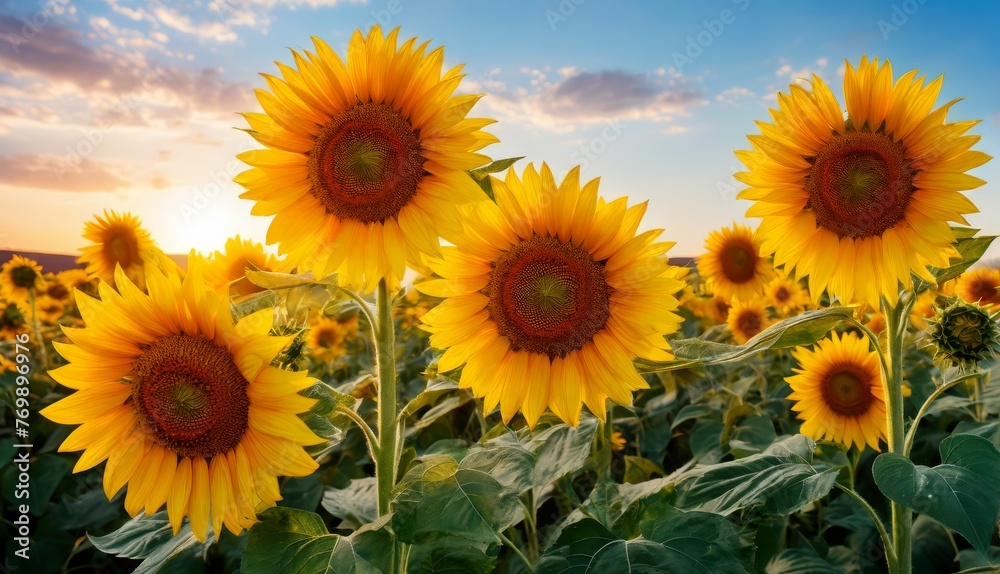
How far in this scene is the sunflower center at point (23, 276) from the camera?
762 cm

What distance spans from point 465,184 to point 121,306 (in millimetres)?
892

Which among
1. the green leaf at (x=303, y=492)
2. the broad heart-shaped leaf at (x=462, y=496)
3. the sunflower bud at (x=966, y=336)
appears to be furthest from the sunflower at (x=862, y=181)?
the green leaf at (x=303, y=492)

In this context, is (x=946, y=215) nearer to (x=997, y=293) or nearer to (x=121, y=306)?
(x=121, y=306)

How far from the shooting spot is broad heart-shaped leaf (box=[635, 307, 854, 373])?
6.34ft

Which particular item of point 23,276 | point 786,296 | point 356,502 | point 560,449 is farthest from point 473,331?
point 23,276

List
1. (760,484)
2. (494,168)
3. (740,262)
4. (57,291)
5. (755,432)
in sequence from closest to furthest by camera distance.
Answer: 1. (494,168)
2. (760,484)
3. (755,432)
4. (740,262)
5. (57,291)

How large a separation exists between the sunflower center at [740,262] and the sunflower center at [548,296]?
12.5 ft

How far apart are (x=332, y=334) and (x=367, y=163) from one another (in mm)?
4893

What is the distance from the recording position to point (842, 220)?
2436 mm

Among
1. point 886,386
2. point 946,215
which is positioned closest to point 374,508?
point 886,386

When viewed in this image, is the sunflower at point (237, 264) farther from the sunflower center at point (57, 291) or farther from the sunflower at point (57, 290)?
the sunflower center at point (57, 291)

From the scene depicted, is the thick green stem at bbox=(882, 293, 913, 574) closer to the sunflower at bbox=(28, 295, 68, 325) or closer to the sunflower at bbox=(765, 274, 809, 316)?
the sunflower at bbox=(765, 274, 809, 316)

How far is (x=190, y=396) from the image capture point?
169cm

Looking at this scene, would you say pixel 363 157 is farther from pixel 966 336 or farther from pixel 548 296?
pixel 966 336
